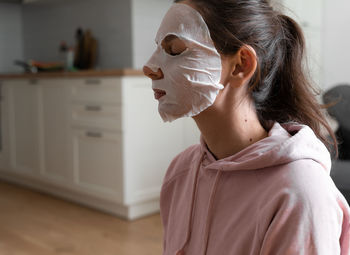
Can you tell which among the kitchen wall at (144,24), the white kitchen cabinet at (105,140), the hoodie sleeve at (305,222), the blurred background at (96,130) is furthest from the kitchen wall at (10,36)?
the hoodie sleeve at (305,222)

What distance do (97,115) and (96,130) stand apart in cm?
10

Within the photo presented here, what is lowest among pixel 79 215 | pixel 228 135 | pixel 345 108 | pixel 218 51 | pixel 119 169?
pixel 79 215

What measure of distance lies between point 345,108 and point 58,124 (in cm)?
196

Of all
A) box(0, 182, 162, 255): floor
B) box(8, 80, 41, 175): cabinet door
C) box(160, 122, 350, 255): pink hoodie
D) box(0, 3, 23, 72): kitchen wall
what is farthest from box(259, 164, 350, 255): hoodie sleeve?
box(0, 3, 23, 72): kitchen wall

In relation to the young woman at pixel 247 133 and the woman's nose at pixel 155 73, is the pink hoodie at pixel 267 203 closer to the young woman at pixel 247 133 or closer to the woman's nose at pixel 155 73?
the young woman at pixel 247 133

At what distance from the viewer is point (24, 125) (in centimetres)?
371

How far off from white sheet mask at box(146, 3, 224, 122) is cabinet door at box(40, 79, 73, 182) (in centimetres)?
244

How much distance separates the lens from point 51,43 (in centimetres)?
422

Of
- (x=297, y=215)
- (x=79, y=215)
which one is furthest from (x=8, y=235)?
(x=297, y=215)

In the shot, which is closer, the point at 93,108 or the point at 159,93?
the point at 159,93

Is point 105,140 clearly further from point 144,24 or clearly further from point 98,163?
point 144,24

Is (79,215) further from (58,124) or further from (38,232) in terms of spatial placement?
(58,124)

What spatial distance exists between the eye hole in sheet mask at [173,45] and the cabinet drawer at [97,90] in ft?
6.30

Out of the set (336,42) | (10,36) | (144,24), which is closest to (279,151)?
(144,24)
